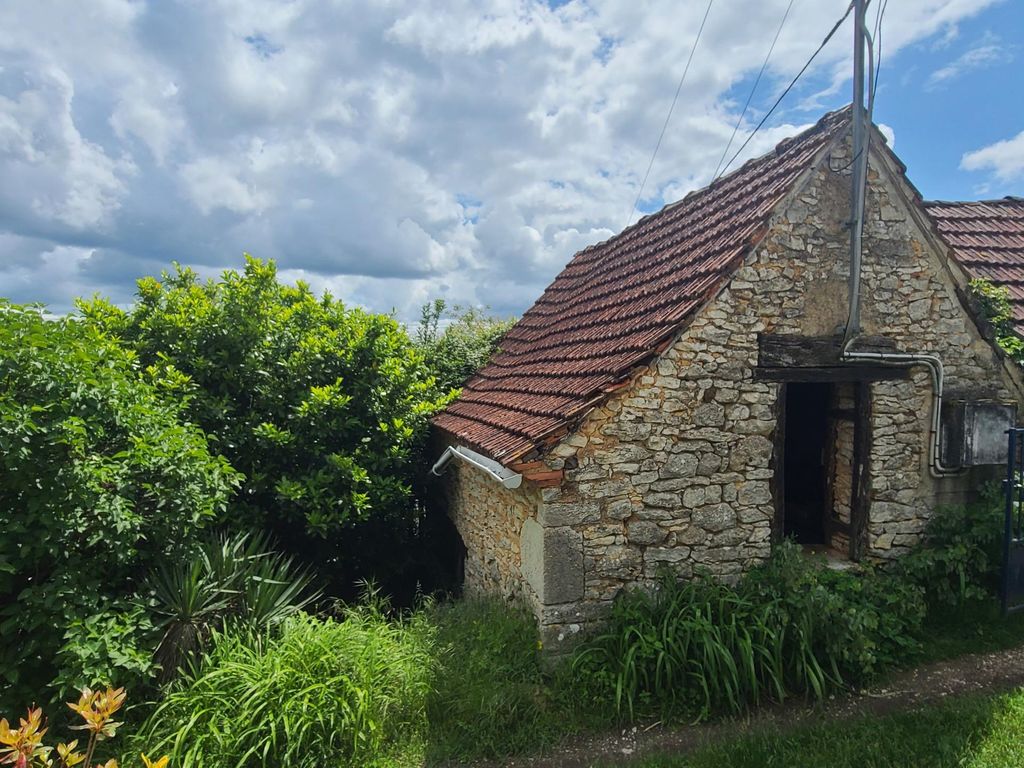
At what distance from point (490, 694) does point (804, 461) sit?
521 centimetres

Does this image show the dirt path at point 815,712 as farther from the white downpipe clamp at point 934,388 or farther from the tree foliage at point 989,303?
the tree foliage at point 989,303

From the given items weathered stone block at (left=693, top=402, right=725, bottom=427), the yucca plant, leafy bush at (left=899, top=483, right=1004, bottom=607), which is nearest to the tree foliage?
leafy bush at (left=899, top=483, right=1004, bottom=607)

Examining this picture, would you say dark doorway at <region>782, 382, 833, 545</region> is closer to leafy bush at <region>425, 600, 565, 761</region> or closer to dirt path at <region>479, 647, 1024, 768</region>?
dirt path at <region>479, 647, 1024, 768</region>

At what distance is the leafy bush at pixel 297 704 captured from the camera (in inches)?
168

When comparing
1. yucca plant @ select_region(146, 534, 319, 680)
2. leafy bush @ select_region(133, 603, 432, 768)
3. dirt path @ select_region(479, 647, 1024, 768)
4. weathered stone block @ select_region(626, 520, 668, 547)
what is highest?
weathered stone block @ select_region(626, 520, 668, 547)

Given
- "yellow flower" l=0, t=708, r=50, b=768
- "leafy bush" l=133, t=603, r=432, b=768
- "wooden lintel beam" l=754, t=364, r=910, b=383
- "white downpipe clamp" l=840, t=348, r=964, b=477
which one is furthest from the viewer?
"white downpipe clamp" l=840, t=348, r=964, b=477

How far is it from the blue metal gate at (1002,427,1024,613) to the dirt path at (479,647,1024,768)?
547 mm

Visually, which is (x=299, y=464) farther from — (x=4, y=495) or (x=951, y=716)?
(x=951, y=716)

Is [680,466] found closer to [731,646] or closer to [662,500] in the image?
[662,500]

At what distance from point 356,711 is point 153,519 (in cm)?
239

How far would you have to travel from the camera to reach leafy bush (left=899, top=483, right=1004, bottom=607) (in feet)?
19.2

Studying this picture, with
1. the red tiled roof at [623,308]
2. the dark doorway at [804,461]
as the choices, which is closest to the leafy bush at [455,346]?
the red tiled roof at [623,308]

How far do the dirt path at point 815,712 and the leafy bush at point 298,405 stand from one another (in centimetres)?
369

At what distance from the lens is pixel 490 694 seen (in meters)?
4.85
